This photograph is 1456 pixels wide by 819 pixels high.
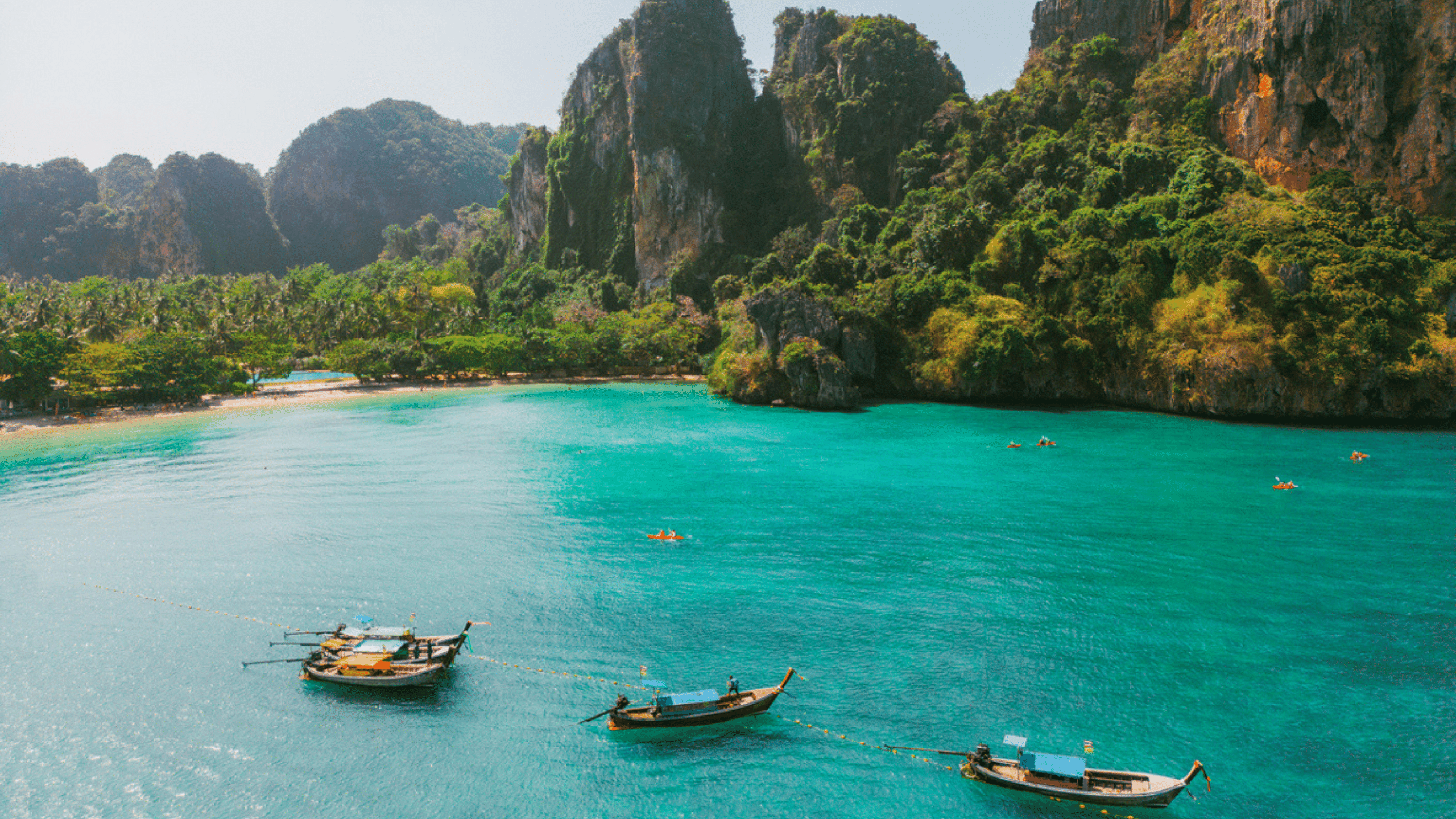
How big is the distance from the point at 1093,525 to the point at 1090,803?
646 inches

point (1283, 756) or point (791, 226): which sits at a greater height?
point (791, 226)

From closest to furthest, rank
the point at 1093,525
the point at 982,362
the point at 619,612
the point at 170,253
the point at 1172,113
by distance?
1. the point at 619,612
2. the point at 1093,525
3. the point at 982,362
4. the point at 1172,113
5. the point at 170,253

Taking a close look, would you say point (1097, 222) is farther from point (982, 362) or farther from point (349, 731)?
point (349, 731)

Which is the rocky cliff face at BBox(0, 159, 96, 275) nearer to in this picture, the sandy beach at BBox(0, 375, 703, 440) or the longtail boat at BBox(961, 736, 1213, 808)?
the sandy beach at BBox(0, 375, 703, 440)

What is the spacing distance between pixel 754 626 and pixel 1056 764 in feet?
28.6

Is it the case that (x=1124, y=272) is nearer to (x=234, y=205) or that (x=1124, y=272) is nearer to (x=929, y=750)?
(x=929, y=750)

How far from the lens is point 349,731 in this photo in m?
16.2

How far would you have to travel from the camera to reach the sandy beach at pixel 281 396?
187 ft

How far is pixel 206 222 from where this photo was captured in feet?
515

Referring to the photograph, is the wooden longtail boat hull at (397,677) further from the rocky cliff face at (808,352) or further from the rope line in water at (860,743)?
the rocky cliff face at (808,352)

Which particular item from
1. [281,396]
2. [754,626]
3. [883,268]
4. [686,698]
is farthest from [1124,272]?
[281,396]

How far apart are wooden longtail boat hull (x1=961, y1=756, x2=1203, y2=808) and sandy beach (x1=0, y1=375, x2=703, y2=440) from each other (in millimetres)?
69108

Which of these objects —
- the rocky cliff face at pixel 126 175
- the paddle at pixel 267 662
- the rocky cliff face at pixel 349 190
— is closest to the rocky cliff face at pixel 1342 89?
the paddle at pixel 267 662

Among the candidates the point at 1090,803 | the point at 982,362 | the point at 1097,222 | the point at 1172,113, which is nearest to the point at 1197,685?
the point at 1090,803
